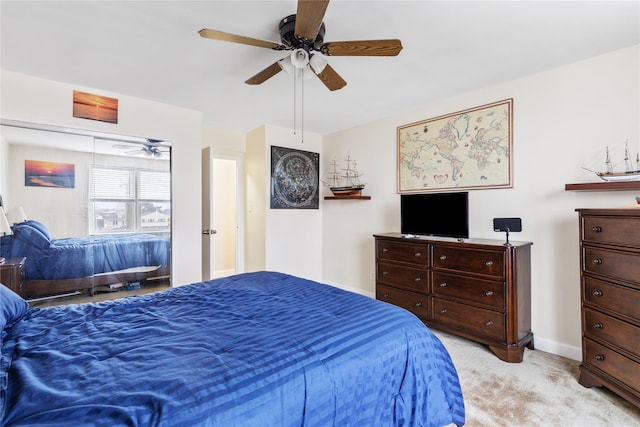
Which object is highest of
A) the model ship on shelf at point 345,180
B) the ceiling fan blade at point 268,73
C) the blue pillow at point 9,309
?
the ceiling fan blade at point 268,73

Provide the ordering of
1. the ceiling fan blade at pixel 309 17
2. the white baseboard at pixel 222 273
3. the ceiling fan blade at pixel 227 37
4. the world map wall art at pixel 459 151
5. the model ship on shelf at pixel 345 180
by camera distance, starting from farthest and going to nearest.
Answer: the white baseboard at pixel 222 273, the model ship on shelf at pixel 345 180, the world map wall art at pixel 459 151, the ceiling fan blade at pixel 227 37, the ceiling fan blade at pixel 309 17

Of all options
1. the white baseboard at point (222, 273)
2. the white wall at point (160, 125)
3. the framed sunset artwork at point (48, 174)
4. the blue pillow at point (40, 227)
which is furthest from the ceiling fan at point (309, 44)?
the white baseboard at point (222, 273)

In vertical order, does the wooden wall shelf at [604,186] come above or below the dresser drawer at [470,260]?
above

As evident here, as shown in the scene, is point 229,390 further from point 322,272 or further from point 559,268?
point 322,272

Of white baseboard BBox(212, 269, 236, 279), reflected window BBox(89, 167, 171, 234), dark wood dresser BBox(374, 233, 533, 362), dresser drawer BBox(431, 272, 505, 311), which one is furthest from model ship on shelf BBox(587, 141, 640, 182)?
white baseboard BBox(212, 269, 236, 279)

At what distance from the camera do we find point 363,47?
1814 millimetres

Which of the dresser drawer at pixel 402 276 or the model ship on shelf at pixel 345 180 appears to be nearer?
the dresser drawer at pixel 402 276

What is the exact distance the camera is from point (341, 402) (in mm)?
1142

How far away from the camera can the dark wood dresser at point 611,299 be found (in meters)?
1.80

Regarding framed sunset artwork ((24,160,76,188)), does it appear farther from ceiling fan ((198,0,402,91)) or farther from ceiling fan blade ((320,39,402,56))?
ceiling fan blade ((320,39,402,56))

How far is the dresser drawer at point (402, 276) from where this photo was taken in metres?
3.01

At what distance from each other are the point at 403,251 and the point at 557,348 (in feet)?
5.03

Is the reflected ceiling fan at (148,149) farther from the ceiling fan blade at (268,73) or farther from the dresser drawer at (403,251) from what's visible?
the dresser drawer at (403,251)

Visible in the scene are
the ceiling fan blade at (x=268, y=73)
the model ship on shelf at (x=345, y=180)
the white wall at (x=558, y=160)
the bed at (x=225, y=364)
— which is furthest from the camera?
the model ship on shelf at (x=345, y=180)
